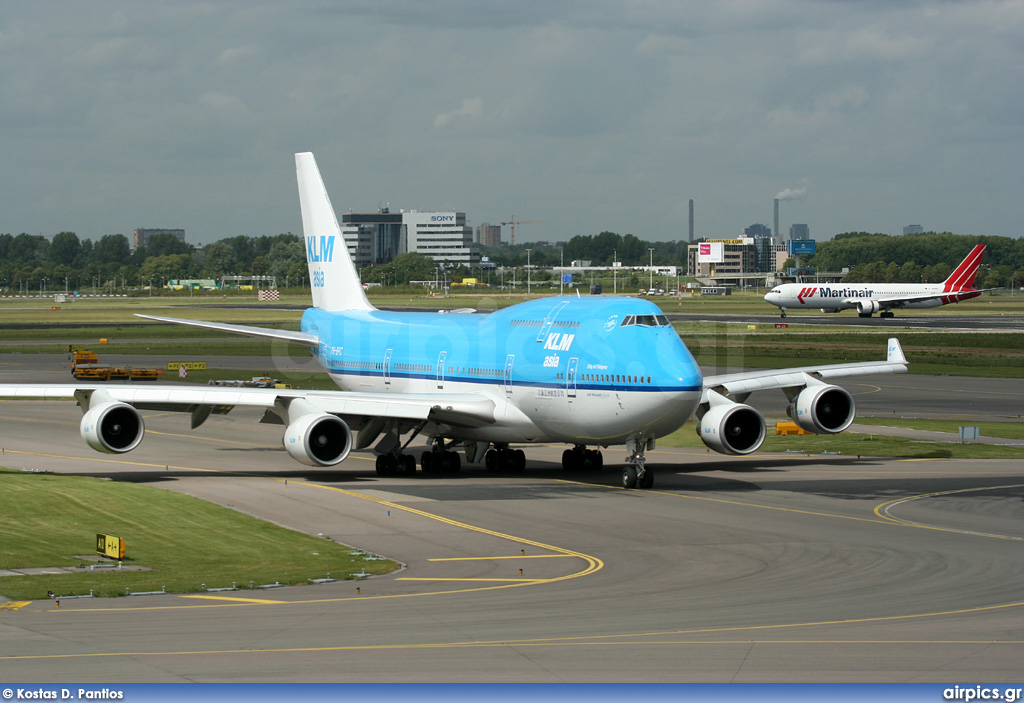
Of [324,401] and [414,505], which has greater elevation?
[324,401]

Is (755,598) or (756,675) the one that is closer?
(756,675)

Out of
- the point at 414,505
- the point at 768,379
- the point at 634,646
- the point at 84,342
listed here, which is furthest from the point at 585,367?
the point at 84,342

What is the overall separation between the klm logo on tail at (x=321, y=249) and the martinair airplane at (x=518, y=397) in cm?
943

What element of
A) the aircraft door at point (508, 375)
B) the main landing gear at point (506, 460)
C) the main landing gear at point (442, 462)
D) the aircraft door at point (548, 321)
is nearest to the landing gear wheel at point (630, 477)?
the aircraft door at point (508, 375)

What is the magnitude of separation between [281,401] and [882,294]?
139995mm

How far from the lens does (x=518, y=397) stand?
134 ft

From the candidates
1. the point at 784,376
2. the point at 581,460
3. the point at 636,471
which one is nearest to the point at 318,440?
the point at 581,460

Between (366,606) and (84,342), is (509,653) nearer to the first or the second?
A: (366,606)

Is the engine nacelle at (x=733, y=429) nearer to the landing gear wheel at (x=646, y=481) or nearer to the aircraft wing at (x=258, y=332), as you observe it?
the landing gear wheel at (x=646, y=481)

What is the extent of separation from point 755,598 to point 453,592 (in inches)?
239

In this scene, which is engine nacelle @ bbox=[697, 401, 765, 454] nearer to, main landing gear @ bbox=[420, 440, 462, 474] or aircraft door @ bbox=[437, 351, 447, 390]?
main landing gear @ bbox=[420, 440, 462, 474]

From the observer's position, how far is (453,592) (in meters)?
24.4

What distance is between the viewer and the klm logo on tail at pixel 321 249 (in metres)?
57.3

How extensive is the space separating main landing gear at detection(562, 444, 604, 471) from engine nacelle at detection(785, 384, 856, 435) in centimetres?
774
